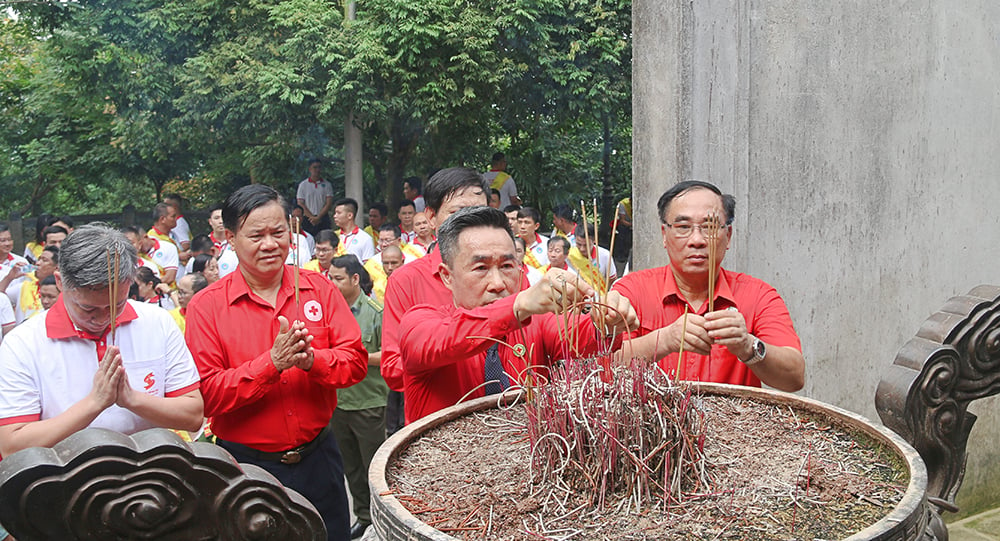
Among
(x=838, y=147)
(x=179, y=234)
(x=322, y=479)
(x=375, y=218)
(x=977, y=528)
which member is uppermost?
(x=838, y=147)

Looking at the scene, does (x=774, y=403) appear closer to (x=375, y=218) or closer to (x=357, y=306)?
(x=357, y=306)

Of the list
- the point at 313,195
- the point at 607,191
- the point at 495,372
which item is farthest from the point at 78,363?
the point at 607,191

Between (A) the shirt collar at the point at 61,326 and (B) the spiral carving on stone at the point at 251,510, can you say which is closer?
(B) the spiral carving on stone at the point at 251,510

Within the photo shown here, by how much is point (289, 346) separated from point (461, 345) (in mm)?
867

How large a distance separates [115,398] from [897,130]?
3452 millimetres

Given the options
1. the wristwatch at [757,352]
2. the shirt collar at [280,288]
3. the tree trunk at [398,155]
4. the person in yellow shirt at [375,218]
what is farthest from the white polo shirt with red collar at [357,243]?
the wristwatch at [757,352]

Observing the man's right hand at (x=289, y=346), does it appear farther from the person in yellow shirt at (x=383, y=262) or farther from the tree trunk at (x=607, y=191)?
the tree trunk at (x=607, y=191)

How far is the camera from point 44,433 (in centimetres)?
244

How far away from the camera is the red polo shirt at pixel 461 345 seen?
221 cm

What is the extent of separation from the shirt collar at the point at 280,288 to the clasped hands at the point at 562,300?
1359 millimetres

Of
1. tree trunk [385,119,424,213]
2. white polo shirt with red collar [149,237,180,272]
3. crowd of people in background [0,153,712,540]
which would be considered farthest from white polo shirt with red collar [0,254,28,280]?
tree trunk [385,119,424,213]

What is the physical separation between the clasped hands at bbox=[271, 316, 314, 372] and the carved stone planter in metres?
0.82

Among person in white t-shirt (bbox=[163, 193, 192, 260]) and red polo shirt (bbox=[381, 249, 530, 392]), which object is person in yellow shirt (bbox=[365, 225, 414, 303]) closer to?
red polo shirt (bbox=[381, 249, 530, 392])

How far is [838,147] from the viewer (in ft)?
13.0
